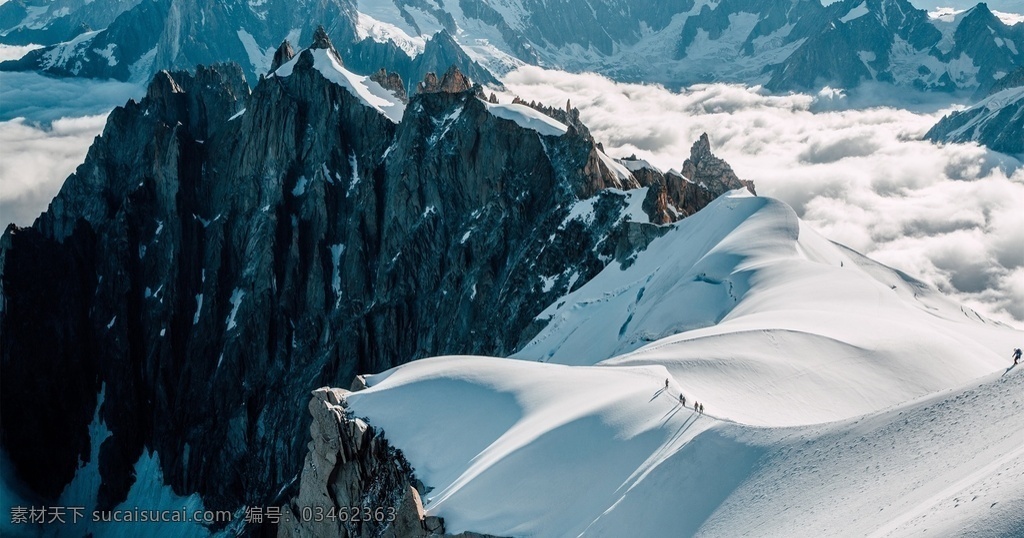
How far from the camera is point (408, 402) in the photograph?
50906 millimetres

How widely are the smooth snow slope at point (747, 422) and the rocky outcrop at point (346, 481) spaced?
134cm

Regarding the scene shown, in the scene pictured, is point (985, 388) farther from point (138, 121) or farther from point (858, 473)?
point (138, 121)

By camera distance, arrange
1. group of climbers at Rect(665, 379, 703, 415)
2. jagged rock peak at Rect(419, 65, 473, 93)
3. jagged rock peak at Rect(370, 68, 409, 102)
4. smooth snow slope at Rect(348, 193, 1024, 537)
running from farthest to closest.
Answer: jagged rock peak at Rect(370, 68, 409, 102), jagged rock peak at Rect(419, 65, 473, 93), group of climbers at Rect(665, 379, 703, 415), smooth snow slope at Rect(348, 193, 1024, 537)

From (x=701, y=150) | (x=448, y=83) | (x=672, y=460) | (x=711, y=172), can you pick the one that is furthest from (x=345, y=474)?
(x=701, y=150)

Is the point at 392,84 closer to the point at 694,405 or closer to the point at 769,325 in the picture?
the point at 769,325

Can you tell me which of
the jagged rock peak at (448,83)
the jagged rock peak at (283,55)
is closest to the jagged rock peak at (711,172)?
the jagged rock peak at (448,83)

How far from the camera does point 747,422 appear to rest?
40312mm

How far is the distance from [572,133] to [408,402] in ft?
256

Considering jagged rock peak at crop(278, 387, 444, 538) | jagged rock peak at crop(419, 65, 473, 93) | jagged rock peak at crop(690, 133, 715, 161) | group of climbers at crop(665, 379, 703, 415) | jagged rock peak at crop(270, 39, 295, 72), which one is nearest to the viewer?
group of climbers at crop(665, 379, 703, 415)

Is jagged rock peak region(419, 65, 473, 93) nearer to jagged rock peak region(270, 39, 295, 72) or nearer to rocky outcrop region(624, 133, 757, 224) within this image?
jagged rock peak region(270, 39, 295, 72)

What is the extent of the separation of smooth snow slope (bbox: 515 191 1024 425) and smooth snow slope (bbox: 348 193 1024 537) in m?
0.22

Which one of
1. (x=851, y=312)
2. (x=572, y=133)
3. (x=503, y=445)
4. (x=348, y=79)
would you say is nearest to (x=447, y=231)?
(x=572, y=133)

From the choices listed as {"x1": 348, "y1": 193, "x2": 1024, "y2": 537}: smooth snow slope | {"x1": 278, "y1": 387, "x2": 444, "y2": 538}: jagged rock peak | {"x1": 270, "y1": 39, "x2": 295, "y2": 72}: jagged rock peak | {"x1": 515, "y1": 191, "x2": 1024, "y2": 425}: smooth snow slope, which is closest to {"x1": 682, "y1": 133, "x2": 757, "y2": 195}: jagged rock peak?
{"x1": 515, "y1": 191, "x2": 1024, "y2": 425}: smooth snow slope

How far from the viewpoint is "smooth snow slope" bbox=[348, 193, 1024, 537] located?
27078 mm
